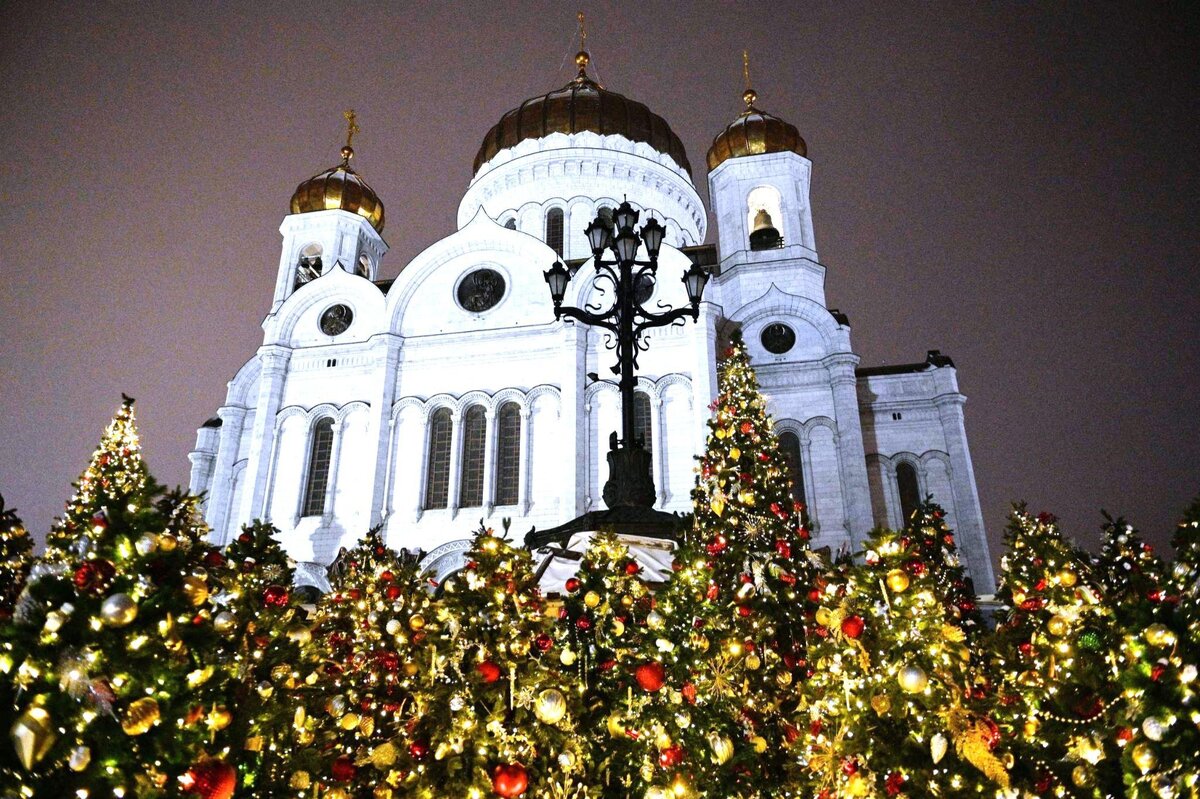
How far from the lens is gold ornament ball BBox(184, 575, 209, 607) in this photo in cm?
251

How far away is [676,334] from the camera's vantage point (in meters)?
19.6

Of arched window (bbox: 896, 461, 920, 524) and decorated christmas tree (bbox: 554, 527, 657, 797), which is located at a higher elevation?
arched window (bbox: 896, 461, 920, 524)

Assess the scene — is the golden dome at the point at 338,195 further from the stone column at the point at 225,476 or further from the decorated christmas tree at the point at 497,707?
the decorated christmas tree at the point at 497,707

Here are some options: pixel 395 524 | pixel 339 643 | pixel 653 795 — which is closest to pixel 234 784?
pixel 653 795

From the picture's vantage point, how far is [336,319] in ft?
73.9

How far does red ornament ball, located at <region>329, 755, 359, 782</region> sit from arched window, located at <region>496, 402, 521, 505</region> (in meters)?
14.5

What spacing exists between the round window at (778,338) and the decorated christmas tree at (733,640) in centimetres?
1347

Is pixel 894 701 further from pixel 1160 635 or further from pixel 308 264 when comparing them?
pixel 308 264

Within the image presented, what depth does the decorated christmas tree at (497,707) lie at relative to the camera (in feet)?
12.2

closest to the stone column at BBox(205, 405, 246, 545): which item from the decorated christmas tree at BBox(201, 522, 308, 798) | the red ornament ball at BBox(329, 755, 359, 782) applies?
the decorated christmas tree at BBox(201, 522, 308, 798)

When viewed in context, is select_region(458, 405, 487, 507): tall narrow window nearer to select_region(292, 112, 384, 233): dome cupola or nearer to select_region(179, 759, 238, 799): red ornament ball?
select_region(292, 112, 384, 233): dome cupola

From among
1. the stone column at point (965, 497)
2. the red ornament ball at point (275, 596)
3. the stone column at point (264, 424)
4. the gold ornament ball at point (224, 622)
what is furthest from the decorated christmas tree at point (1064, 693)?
the stone column at point (264, 424)

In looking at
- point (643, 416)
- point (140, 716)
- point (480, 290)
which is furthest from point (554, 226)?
point (140, 716)

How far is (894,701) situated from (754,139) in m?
24.1
